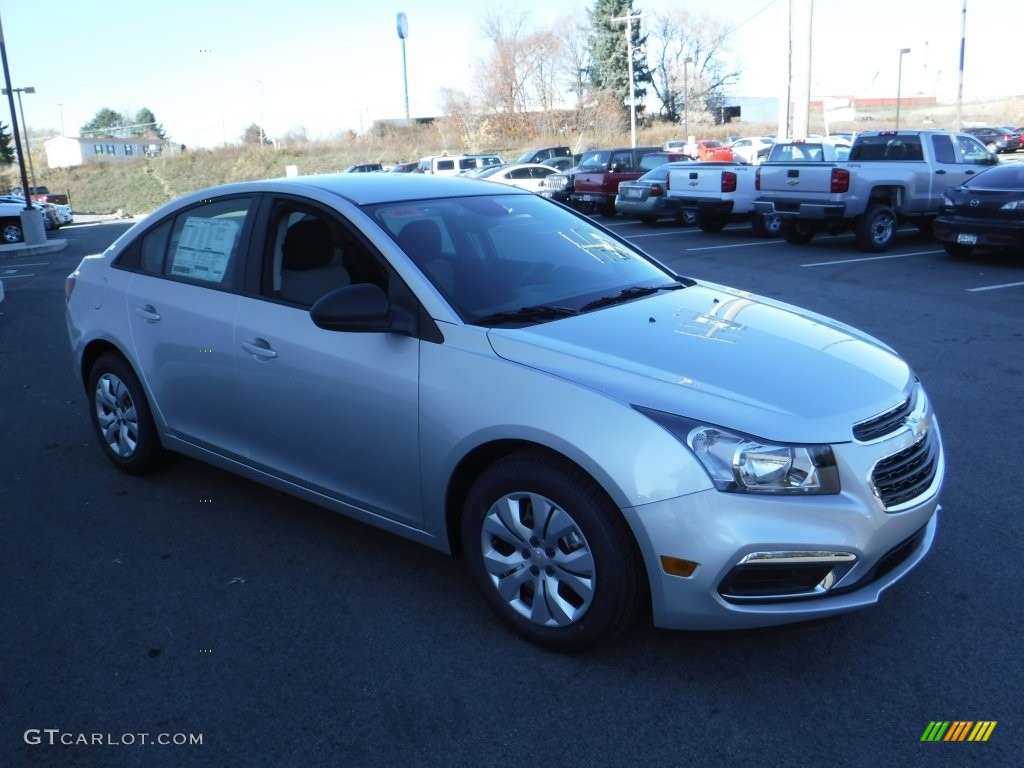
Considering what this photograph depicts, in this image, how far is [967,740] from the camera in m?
2.71

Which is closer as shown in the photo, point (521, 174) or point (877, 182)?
point (877, 182)

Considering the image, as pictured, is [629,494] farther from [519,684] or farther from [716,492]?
[519,684]

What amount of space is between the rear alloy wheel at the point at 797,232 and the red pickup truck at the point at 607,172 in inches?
279

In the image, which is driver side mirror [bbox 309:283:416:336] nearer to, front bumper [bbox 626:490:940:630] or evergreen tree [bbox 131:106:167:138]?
front bumper [bbox 626:490:940:630]

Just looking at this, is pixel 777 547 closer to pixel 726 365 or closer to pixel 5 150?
pixel 726 365

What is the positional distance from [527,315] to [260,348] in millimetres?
1247

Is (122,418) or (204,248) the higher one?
(204,248)

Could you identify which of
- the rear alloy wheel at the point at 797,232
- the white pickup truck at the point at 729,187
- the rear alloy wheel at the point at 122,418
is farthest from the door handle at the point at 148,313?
the white pickup truck at the point at 729,187

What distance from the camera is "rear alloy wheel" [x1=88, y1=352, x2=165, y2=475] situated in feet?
15.8

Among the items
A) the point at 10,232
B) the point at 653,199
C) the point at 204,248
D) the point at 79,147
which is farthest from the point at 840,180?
the point at 79,147

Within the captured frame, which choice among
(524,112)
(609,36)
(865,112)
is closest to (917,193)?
(524,112)

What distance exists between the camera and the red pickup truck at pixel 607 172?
74.2ft

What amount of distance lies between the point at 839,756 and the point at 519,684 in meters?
1.03
